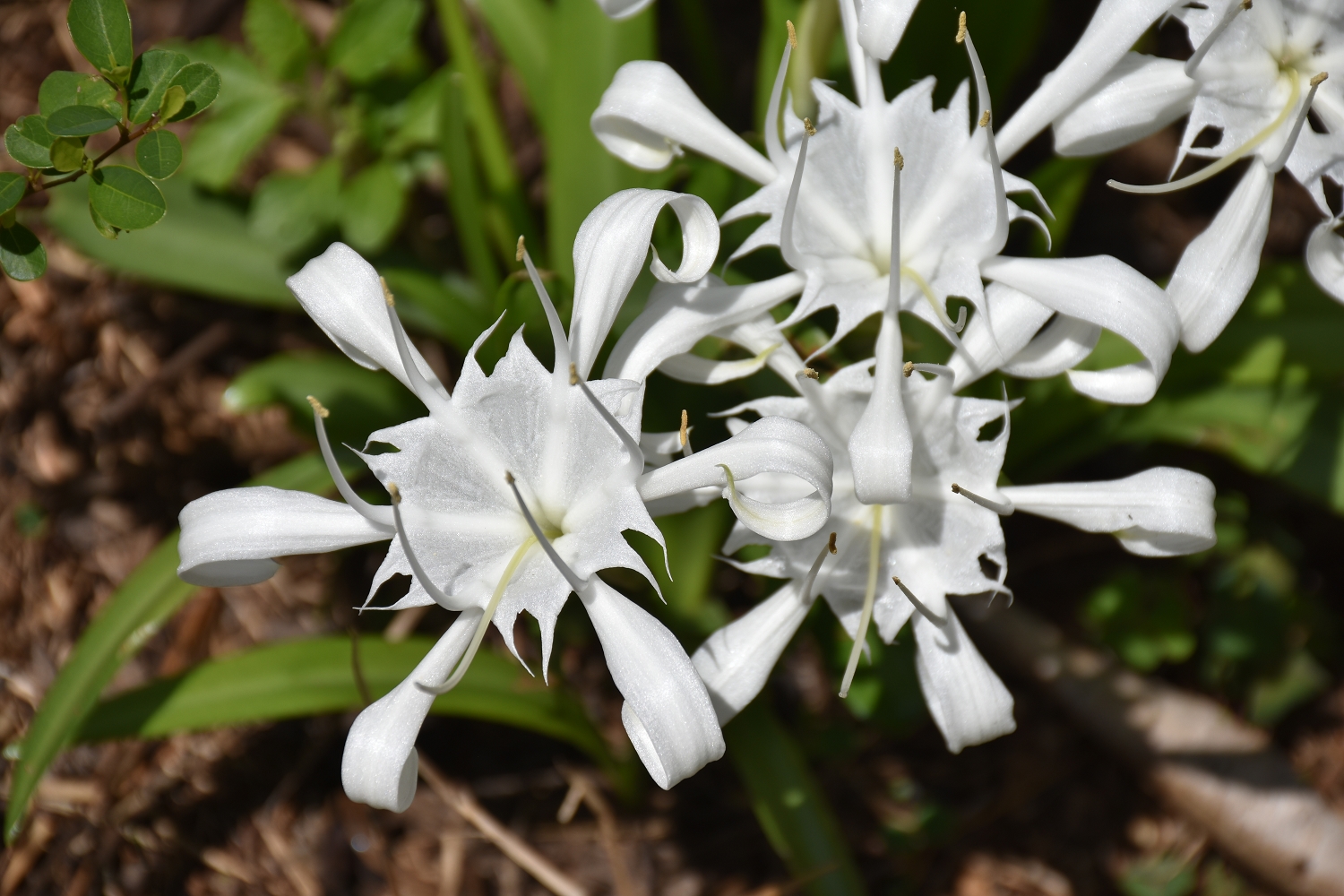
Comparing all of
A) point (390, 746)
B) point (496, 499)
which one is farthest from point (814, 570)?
point (390, 746)

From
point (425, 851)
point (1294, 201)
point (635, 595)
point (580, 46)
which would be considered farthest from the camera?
point (1294, 201)

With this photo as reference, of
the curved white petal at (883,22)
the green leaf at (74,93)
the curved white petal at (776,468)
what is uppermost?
the curved white petal at (883,22)

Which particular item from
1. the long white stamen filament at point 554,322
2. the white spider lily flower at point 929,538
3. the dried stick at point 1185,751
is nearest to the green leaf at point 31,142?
the long white stamen filament at point 554,322

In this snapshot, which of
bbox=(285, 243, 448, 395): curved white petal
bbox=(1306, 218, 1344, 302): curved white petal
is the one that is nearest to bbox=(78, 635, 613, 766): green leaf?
bbox=(285, 243, 448, 395): curved white petal

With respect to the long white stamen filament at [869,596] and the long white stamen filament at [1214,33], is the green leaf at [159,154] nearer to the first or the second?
the long white stamen filament at [869,596]

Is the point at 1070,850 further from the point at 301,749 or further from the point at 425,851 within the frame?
the point at 301,749

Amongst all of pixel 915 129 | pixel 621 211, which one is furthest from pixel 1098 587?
pixel 621 211
